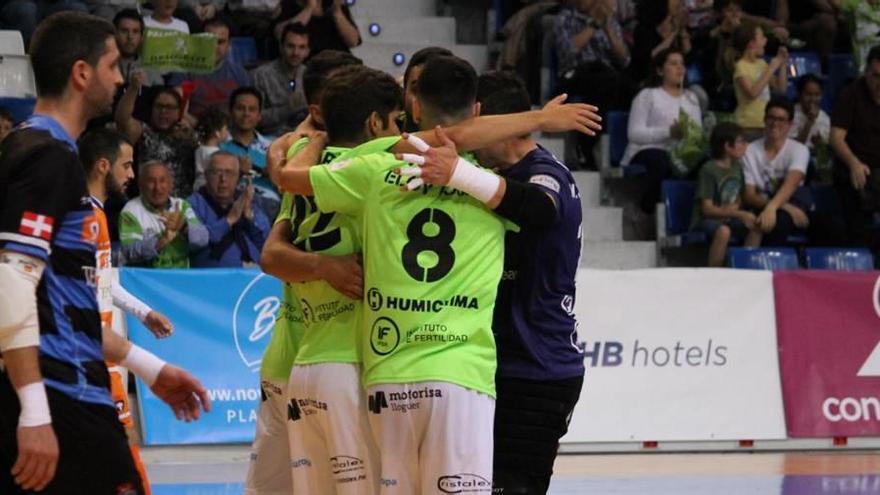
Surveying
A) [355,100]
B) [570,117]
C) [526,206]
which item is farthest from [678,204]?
[526,206]

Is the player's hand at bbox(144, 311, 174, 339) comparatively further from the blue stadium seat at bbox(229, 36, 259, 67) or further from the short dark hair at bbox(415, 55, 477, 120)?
the blue stadium seat at bbox(229, 36, 259, 67)

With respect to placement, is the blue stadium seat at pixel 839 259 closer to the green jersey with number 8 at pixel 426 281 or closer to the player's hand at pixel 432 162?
the green jersey with number 8 at pixel 426 281

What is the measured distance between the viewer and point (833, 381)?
1260 centimetres

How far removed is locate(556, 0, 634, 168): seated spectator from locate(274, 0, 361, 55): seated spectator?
2.24 metres

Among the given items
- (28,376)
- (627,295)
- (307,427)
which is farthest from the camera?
(627,295)

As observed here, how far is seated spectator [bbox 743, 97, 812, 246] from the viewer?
14922mm

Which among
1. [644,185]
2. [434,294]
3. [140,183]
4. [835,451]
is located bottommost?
[835,451]

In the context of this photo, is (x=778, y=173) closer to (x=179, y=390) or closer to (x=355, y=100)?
(x=355, y=100)

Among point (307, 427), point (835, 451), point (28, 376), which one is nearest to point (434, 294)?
point (307, 427)

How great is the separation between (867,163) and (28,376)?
42.4ft

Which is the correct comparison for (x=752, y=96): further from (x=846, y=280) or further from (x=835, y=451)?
(x=835, y=451)

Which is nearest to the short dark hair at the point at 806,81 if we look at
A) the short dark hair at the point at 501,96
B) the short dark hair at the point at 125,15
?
the short dark hair at the point at 125,15

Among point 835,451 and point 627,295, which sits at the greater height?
point 627,295

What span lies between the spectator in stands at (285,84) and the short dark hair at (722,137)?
3.96m
